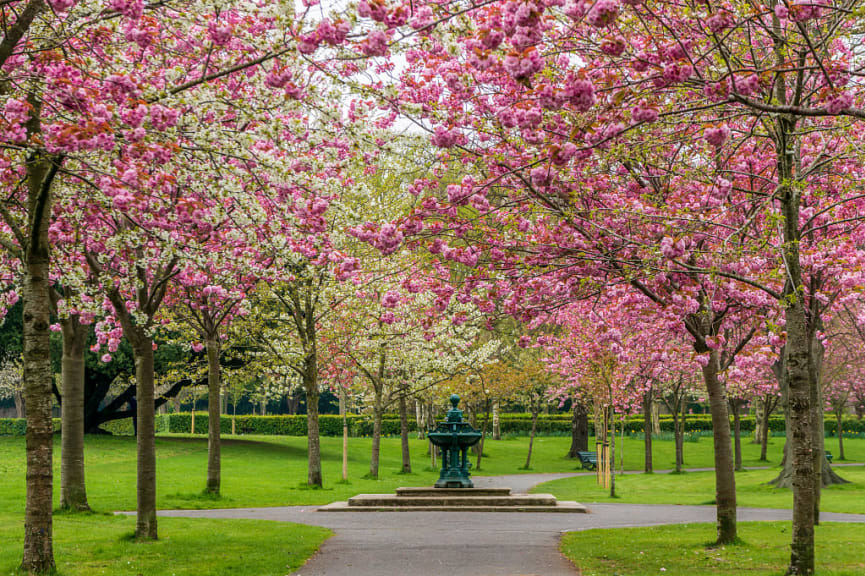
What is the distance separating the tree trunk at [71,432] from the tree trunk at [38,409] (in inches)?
224

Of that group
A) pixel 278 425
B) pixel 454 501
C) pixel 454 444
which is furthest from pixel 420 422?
pixel 454 501

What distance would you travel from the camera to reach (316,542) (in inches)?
468

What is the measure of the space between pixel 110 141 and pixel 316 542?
7228 millimetres

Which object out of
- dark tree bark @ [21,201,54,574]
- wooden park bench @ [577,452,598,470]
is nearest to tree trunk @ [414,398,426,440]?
wooden park bench @ [577,452,598,470]

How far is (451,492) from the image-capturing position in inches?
736

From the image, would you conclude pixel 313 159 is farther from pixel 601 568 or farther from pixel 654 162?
pixel 601 568

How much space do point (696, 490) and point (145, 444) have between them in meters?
18.4

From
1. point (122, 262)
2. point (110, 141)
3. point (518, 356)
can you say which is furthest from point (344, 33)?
point (518, 356)

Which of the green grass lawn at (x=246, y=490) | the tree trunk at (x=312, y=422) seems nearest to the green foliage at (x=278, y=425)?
the green grass lawn at (x=246, y=490)

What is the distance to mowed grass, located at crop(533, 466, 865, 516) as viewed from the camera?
20.3 metres

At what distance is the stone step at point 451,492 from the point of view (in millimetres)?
18656

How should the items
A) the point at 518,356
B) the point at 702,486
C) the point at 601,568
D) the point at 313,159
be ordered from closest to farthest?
1. the point at 313,159
2. the point at 601,568
3. the point at 702,486
4. the point at 518,356

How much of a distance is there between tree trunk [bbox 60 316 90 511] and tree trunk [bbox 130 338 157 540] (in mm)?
3084

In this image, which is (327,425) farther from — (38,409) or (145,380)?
(38,409)
